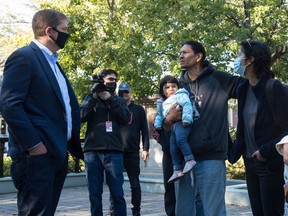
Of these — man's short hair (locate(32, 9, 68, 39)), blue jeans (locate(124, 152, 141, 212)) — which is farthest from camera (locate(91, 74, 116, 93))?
man's short hair (locate(32, 9, 68, 39))

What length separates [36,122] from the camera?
11.9 ft

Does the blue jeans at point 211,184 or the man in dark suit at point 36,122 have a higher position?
the man in dark suit at point 36,122

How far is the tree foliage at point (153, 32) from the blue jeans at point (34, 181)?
11785mm

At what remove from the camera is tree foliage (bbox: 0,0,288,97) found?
1529cm

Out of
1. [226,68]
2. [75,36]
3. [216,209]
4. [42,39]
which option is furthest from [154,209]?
[75,36]

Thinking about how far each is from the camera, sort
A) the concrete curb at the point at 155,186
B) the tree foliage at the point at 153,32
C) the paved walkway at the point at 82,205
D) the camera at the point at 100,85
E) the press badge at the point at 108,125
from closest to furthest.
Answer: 1. the camera at the point at 100,85
2. the press badge at the point at 108,125
3. the paved walkway at the point at 82,205
4. the concrete curb at the point at 155,186
5. the tree foliage at the point at 153,32

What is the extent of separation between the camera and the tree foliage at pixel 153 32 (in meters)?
15.3

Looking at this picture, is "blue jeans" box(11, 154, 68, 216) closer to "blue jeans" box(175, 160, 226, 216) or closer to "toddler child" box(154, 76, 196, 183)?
"toddler child" box(154, 76, 196, 183)

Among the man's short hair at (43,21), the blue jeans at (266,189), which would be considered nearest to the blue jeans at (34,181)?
the man's short hair at (43,21)

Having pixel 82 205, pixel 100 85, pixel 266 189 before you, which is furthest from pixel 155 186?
pixel 266 189

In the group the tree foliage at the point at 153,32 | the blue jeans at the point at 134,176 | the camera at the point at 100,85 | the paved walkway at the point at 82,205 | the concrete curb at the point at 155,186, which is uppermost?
the tree foliage at the point at 153,32

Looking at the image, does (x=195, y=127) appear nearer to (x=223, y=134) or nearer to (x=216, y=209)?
(x=223, y=134)

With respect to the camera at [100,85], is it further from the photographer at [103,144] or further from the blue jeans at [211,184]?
the blue jeans at [211,184]

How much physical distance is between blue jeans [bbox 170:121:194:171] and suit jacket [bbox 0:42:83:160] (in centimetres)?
124
